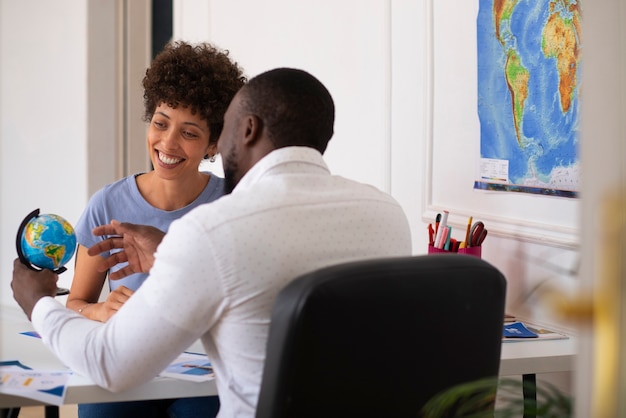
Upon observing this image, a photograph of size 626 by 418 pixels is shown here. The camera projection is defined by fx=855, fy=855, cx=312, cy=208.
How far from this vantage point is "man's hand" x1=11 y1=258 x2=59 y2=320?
164cm

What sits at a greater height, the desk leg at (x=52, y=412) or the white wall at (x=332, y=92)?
→ the white wall at (x=332, y=92)

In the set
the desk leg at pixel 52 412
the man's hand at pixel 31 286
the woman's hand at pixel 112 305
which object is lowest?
the desk leg at pixel 52 412

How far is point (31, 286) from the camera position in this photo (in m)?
1.65

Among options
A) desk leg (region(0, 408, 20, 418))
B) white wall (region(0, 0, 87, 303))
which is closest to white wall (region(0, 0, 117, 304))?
white wall (region(0, 0, 87, 303))

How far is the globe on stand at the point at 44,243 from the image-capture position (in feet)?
5.74

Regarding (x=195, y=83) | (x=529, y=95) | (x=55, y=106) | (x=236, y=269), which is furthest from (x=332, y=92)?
(x=55, y=106)

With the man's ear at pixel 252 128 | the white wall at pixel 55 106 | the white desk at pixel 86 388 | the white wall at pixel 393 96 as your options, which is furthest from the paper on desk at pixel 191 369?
the white wall at pixel 55 106

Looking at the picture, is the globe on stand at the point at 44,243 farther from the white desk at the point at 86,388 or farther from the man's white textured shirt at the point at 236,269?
the man's white textured shirt at the point at 236,269

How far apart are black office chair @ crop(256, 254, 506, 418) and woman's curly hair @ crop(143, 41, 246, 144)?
116 centimetres

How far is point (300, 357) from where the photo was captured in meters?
1.21

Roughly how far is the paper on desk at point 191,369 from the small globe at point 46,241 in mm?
347

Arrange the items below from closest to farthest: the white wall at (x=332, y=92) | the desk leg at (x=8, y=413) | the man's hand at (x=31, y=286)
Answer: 1. the white wall at (x=332, y=92)
2. the man's hand at (x=31, y=286)
3. the desk leg at (x=8, y=413)

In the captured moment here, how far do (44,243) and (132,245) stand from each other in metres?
0.29

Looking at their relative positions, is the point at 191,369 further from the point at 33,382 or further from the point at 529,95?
the point at 529,95
